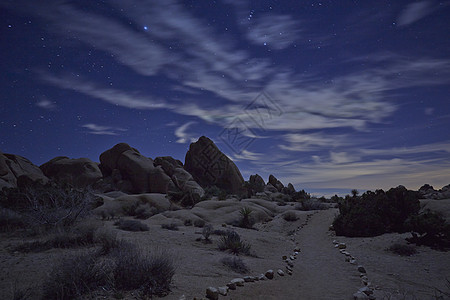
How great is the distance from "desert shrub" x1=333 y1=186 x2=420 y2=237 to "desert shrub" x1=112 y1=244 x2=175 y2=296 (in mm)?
12815

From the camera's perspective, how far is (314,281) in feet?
25.0

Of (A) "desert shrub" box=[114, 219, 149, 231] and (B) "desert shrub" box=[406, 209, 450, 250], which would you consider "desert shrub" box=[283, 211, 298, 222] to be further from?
(A) "desert shrub" box=[114, 219, 149, 231]

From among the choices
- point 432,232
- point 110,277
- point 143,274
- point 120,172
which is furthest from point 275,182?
point 110,277

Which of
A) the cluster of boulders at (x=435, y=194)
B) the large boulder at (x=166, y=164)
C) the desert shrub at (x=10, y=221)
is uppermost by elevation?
the large boulder at (x=166, y=164)

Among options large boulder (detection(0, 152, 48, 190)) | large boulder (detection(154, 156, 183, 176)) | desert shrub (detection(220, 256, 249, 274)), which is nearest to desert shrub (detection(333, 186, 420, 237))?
desert shrub (detection(220, 256, 249, 274))

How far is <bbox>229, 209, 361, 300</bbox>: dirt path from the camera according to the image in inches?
241

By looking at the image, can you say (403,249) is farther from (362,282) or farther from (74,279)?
(74,279)

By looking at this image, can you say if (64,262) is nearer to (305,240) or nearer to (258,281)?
(258,281)

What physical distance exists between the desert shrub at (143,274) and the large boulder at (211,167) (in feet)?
163

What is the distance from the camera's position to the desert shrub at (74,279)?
4598 millimetres

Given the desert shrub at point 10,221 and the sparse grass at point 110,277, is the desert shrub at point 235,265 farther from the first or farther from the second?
the desert shrub at point 10,221

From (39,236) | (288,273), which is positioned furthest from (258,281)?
(39,236)

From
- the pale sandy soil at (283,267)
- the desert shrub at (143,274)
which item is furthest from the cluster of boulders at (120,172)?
the desert shrub at (143,274)

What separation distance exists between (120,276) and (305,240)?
12.5 meters
